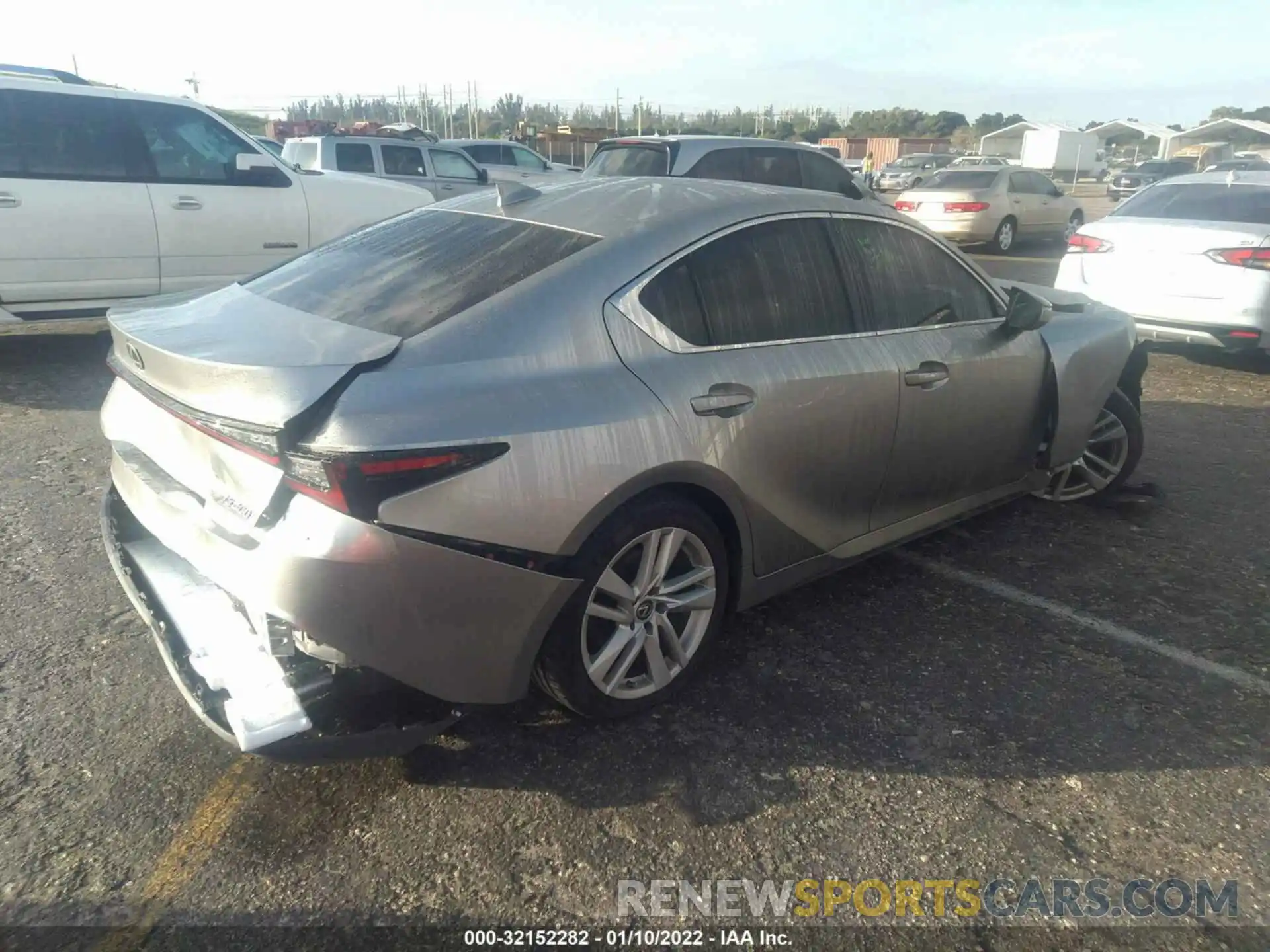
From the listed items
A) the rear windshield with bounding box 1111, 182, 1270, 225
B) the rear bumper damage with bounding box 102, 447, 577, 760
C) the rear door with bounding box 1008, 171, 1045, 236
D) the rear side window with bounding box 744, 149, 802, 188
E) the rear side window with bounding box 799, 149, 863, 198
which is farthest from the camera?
the rear door with bounding box 1008, 171, 1045, 236

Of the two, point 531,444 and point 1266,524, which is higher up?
point 531,444

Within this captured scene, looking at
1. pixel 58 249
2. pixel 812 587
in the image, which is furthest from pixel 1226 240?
pixel 58 249

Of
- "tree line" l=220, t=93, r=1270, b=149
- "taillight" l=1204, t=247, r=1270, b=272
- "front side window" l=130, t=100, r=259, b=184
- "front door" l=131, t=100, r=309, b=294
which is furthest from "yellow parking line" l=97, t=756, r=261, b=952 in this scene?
"tree line" l=220, t=93, r=1270, b=149

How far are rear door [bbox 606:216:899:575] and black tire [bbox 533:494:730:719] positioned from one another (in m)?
0.18

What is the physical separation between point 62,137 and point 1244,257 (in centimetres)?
873

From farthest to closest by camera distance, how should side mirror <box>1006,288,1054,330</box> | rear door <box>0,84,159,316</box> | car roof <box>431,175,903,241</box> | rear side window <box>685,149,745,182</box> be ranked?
rear side window <box>685,149,745,182</box>
rear door <box>0,84,159,316</box>
side mirror <box>1006,288,1054,330</box>
car roof <box>431,175,903,241</box>

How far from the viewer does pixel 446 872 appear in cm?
237

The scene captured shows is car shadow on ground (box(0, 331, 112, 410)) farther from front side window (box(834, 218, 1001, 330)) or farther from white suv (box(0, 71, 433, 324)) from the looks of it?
front side window (box(834, 218, 1001, 330))

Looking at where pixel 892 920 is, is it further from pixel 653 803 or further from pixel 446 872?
pixel 446 872

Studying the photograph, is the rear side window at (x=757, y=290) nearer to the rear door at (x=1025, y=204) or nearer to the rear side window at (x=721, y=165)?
the rear side window at (x=721, y=165)

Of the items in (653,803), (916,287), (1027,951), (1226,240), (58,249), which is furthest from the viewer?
(1226,240)

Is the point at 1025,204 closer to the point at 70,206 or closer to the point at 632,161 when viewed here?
the point at 632,161

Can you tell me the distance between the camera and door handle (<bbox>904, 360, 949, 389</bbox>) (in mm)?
3549

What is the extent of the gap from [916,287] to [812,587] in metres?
1.30
